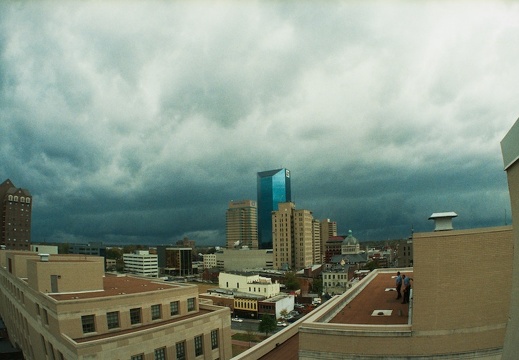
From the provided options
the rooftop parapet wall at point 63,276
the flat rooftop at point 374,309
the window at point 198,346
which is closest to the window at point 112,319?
the rooftop parapet wall at point 63,276

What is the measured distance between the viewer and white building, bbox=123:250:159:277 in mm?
187125

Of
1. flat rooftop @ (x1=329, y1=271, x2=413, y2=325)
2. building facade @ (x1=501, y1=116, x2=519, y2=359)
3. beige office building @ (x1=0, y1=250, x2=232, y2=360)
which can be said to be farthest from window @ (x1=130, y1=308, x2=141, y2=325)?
building facade @ (x1=501, y1=116, x2=519, y2=359)

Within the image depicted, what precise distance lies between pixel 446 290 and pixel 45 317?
33.0 m

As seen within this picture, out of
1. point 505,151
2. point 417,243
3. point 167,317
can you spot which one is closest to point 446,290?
point 417,243

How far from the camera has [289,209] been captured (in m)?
199

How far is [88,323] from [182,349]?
8.70 meters

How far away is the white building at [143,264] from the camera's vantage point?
187125 mm

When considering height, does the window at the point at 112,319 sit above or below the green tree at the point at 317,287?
above

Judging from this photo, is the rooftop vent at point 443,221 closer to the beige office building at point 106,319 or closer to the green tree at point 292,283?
the beige office building at point 106,319

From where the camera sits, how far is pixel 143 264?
611ft

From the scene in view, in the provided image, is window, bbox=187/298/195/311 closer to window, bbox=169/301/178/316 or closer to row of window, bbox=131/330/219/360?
window, bbox=169/301/178/316

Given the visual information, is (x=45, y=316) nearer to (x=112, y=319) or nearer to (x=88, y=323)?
(x=88, y=323)

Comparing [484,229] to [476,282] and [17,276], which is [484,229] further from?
[17,276]

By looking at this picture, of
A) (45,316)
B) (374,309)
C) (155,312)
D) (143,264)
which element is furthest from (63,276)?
(143,264)
